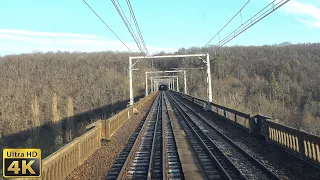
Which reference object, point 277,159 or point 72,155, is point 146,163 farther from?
point 277,159

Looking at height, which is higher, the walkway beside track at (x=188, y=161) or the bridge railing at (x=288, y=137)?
the bridge railing at (x=288, y=137)

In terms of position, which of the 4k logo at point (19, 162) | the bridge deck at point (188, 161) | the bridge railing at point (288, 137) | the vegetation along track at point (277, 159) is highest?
the 4k logo at point (19, 162)

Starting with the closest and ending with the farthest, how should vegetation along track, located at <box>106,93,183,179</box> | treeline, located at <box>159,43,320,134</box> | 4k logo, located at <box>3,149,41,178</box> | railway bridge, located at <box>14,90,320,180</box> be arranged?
4k logo, located at <box>3,149,41,178</box>, railway bridge, located at <box>14,90,320,180</box>, vegetation along track, located at <box>106,93,183,179</box>, treeline, located at <box>159,43,320,134</box>

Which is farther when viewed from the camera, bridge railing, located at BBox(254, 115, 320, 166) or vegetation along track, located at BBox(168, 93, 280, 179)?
bridge railing, located at BBox(254, 115, 320, 166)

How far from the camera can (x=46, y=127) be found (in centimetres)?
6812

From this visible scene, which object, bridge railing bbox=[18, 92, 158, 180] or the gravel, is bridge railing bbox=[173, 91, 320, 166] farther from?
bridge railing bbox=[18, 92, 158, 180]

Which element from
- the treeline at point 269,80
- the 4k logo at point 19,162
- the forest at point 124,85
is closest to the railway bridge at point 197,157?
the 4k logo at point 19,162

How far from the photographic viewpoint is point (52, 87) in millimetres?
100812

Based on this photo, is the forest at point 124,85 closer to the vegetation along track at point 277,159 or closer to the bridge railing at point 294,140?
the vegetation along track at point 277,159

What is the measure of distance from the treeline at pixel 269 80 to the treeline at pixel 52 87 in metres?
28.1

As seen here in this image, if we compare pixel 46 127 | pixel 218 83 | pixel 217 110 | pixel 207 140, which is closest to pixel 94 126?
pixel 207 140

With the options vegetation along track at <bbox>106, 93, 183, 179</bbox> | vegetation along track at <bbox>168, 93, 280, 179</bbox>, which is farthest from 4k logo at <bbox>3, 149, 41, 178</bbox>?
vegetation along track at <bbox>168, 93, 280, 179</bbox>

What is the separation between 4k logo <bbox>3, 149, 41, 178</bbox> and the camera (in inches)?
173

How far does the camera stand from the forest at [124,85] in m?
73.9
